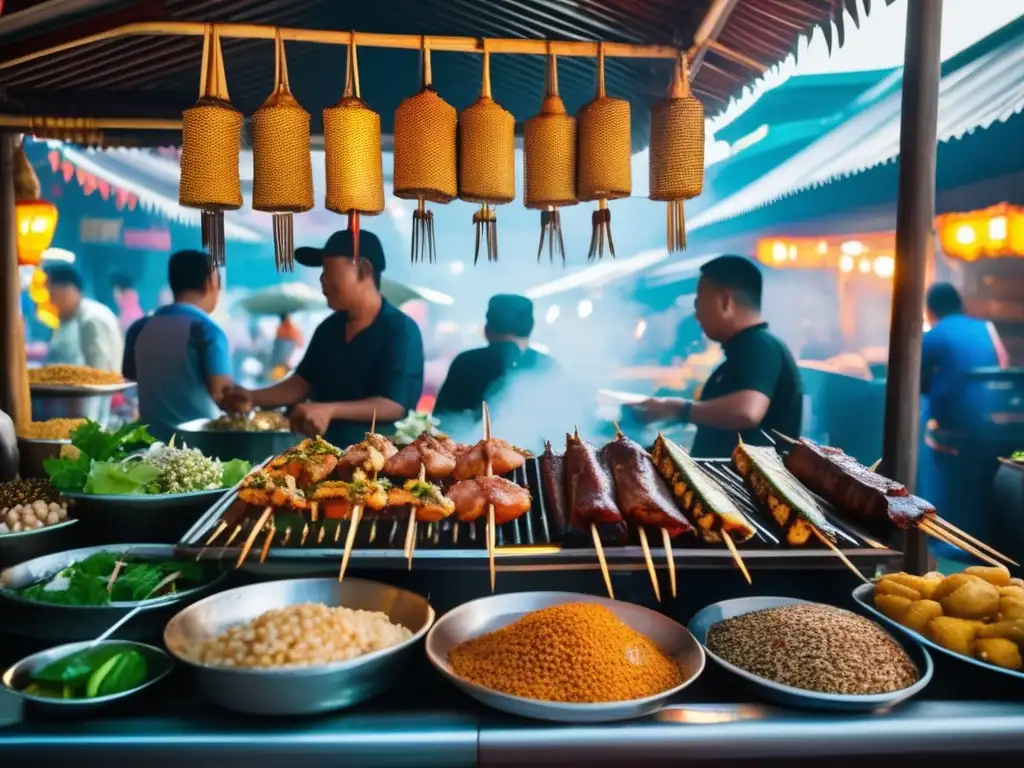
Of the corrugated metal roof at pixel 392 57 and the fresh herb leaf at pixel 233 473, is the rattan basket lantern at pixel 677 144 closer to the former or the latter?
the corrugated metal roof at pixel 392 57

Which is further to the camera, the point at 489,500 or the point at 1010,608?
the point at 489,500

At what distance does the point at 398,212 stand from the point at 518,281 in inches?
62.6

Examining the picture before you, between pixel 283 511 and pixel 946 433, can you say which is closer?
pixel 283 511

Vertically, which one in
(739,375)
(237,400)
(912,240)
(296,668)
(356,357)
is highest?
(912,240)

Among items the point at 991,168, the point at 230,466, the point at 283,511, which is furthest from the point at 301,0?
the point at 991,168

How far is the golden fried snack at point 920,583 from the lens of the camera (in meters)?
2.30

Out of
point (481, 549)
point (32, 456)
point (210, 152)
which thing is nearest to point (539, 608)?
point (481, 549)

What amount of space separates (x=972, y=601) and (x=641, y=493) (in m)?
1.07

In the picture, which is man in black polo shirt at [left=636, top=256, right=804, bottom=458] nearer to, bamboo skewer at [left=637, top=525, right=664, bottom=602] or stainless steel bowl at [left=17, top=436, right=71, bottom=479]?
bamboo skewer at [left=637, top=525, right=664, bottom=602]

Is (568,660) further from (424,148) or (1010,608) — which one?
(424,148)

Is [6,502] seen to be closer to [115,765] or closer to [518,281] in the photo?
[115,765]

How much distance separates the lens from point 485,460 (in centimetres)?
301

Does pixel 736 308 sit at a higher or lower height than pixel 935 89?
lower

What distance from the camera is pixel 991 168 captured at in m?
6.27
